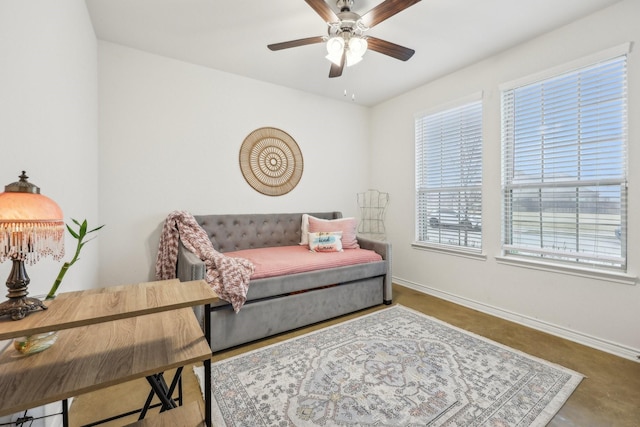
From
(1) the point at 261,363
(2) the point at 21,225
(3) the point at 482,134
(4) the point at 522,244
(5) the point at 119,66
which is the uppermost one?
(5) the point at 119,66

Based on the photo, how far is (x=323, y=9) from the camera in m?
1.74

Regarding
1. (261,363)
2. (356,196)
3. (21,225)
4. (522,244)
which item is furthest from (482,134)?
(21,225)

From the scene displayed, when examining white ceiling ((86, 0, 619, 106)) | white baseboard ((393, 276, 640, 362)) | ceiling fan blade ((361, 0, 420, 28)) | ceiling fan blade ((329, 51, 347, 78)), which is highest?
white ceiling ((86, 0, 619, 106))

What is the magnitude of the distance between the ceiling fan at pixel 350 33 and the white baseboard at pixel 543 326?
99.3 inches

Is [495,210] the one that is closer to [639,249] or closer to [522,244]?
[522,244]

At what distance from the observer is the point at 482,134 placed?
9.71 feet

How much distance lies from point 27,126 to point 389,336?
2535 millimetres

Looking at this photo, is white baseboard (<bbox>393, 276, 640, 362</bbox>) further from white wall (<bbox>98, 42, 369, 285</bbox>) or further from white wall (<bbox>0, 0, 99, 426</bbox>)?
white wall (<bbox>0, 0, 99, 426</bbox>)

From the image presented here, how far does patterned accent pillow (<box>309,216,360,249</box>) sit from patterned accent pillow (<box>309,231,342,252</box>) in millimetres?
132

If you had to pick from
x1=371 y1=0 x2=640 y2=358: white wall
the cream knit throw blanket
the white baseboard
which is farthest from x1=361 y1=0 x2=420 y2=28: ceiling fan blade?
the white baseboard

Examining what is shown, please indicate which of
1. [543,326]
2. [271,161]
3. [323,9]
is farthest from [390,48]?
[543,326]

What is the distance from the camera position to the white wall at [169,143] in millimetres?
2666

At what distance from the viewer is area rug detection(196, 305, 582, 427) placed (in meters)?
1.48

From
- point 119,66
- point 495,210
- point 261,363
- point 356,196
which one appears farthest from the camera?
point 356,196
